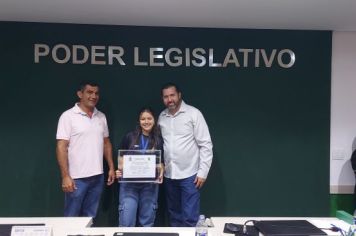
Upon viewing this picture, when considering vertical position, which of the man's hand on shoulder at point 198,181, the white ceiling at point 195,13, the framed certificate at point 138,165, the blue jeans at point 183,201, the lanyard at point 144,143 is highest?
the white ceiling at point 195,13

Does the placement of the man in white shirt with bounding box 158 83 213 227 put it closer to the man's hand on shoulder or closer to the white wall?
the man's hand on shoulder

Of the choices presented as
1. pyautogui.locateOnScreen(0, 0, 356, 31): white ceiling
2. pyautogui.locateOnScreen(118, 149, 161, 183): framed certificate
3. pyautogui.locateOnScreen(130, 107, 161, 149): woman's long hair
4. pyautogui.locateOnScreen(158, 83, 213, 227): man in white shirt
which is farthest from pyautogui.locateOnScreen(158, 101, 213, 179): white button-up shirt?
pyautogui.locateOnScreen(0, 0, 356, 31): white ceiling

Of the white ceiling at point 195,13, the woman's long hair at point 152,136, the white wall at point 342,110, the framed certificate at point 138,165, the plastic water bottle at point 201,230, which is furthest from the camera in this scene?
the white wall at point 342,110

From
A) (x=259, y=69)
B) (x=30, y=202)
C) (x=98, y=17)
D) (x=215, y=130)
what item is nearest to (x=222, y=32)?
(x=259, y=69)

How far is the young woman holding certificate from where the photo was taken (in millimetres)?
3375

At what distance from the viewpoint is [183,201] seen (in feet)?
11.7

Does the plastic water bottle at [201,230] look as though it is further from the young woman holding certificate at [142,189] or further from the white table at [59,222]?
the young woman holding certificate at [142,189]

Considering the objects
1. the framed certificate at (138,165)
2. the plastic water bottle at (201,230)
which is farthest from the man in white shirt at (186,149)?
the plastic water bottle at (201,230)

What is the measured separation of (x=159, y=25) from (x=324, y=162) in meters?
2.37

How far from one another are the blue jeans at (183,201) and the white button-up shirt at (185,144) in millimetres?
100

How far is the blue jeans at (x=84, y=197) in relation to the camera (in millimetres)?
3408

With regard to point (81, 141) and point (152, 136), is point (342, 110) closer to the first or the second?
point (152, 136)

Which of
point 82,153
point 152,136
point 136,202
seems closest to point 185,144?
point 152,136

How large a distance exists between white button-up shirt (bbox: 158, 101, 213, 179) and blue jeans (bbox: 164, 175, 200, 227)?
100 millimetres
